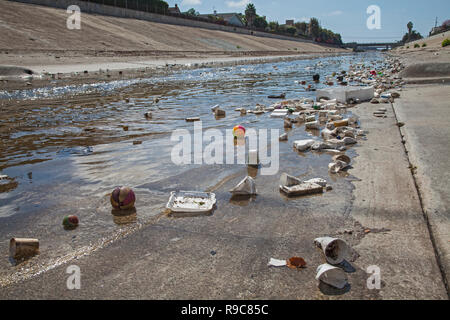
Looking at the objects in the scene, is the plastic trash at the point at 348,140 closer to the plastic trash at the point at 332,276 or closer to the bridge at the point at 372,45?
the plastic trash at the point at 332,276

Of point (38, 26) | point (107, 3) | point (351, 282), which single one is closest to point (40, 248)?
point (351, 282)

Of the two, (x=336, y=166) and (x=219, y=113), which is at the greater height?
(x=219, y=113)

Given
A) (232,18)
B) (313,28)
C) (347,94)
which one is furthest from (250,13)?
(347,94)

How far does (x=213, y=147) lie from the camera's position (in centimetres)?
439

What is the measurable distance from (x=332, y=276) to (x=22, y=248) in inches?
71.6

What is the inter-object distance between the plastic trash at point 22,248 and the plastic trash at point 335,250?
1.77 metres

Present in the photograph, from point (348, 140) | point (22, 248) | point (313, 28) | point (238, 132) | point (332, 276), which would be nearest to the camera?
point (332, 276)

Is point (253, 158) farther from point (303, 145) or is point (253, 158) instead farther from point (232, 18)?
point (232, 18)

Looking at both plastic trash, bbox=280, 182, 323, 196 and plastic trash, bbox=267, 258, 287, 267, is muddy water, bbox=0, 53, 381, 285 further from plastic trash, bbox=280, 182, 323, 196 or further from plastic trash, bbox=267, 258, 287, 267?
plastic trash, bbox=267, 258, 287, 267

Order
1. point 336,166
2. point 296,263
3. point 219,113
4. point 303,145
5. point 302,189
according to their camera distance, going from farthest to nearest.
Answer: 1. point 219,113
2. point 303,145
3. point 336,166
4. point 302,189
5. point 296,263

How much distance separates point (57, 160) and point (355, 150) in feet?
11.9

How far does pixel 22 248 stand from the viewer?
6.51ft

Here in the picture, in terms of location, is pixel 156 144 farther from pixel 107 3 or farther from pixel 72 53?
pixel 107 3

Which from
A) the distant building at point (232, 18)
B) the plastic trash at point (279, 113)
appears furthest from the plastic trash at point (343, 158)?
the distant building at point (232, 18)
